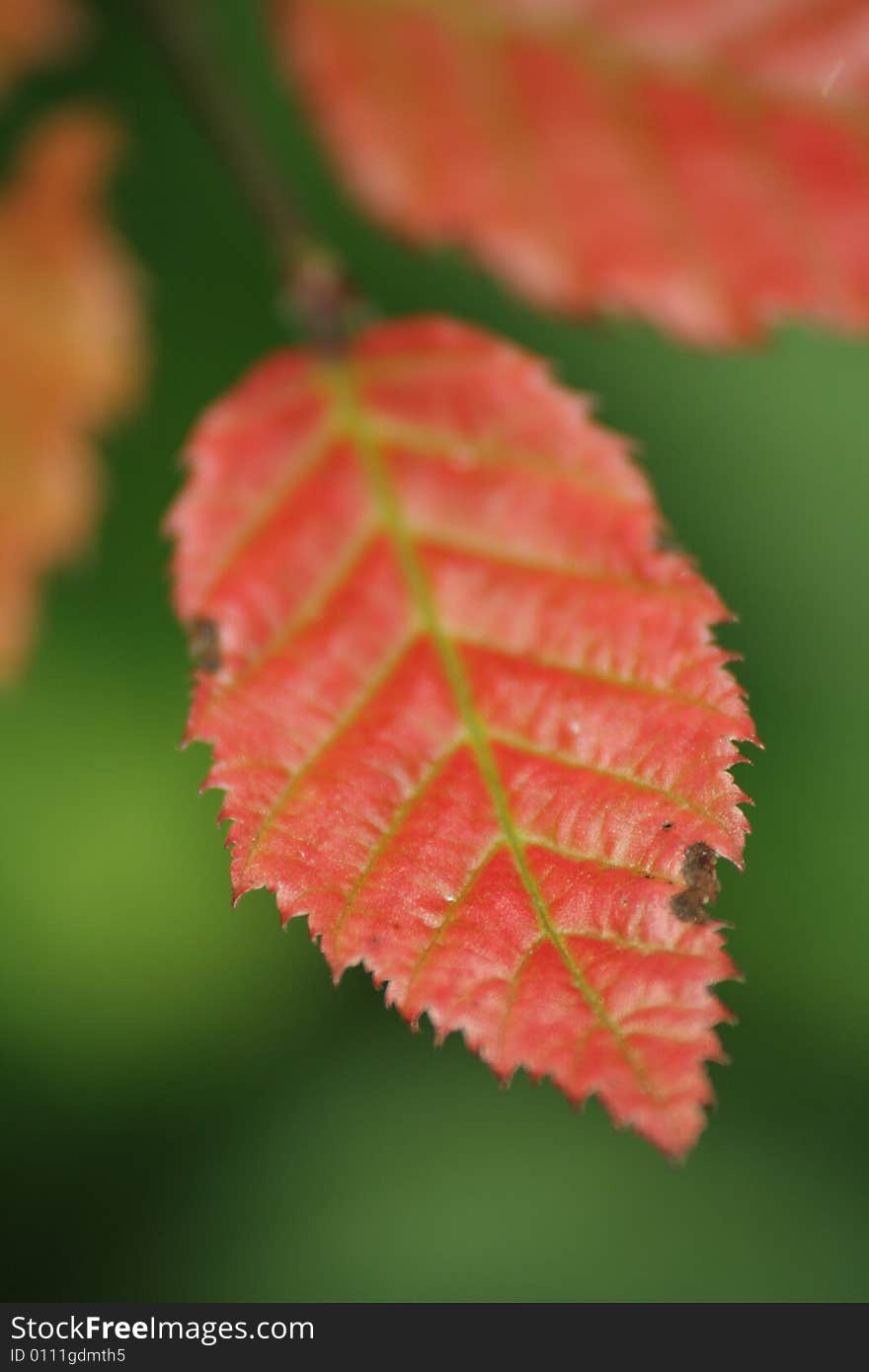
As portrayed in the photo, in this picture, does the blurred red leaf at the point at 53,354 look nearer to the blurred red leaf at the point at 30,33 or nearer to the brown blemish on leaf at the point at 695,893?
the blurred red leaf at the point at 30,33

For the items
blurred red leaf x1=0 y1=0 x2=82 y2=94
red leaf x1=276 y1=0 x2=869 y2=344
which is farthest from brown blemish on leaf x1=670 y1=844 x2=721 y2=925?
blurred red leaf x1=0 y1=0 x2=82 y2=94

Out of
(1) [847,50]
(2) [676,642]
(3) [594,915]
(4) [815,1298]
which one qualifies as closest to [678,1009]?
(3) [594,915]

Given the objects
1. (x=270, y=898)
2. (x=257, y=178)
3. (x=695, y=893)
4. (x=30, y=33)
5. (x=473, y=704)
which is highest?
(x=30, y=33)

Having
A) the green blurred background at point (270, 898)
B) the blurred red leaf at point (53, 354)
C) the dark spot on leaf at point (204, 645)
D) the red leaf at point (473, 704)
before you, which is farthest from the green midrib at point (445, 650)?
the green blurred background at point (270, 898)

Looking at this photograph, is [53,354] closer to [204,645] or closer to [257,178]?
[257,178]

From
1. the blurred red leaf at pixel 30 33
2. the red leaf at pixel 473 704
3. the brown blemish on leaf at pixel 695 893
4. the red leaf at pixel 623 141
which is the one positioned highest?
the blurred red leaf at pixel 30 33

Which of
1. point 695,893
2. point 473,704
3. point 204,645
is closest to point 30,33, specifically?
point 204,645
